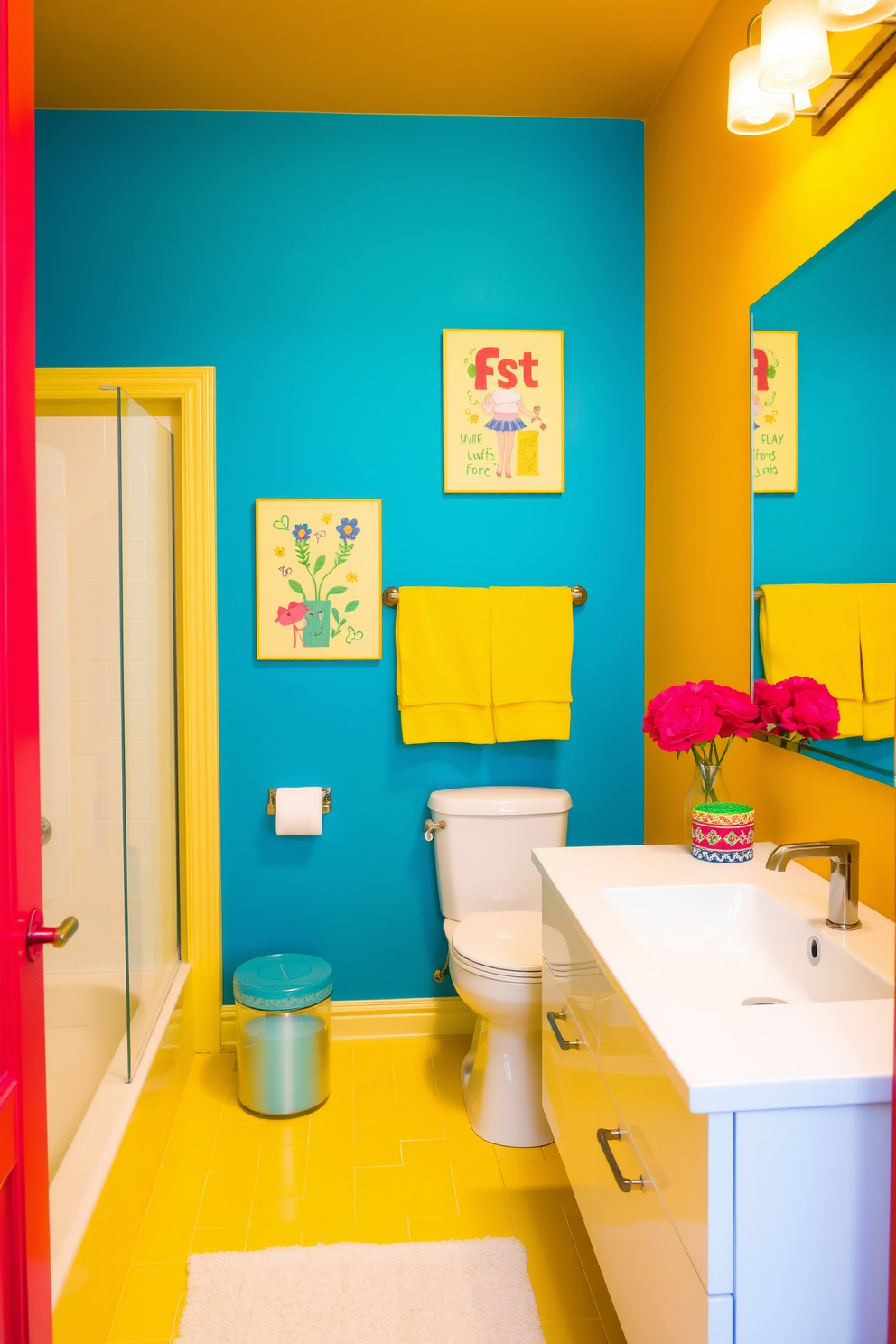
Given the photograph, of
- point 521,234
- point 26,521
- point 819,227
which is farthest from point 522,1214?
point 521,234

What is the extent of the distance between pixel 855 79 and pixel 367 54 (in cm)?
133

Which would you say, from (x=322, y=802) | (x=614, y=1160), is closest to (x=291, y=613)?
(x=322, y=802)

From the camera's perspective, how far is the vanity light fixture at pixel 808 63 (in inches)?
51.8

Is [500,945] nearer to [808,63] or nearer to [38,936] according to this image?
[38,936]

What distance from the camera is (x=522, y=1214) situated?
1.95 meters

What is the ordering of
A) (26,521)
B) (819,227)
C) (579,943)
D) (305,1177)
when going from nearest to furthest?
(26,521)
(579,943)
(819,227)
(305,1177)

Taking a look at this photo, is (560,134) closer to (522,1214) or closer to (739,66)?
(739,66)

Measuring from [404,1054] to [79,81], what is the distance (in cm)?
277

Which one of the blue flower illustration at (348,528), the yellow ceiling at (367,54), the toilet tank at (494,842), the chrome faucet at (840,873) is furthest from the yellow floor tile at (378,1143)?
the yellow ceiling at (367,54)

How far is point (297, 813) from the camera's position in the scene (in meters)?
2.55

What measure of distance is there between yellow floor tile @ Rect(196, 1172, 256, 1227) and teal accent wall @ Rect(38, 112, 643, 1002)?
0.65 meters

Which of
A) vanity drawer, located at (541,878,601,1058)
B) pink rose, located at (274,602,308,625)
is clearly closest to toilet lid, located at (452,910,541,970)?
vanity drawer, located at (541,878,601,1058)

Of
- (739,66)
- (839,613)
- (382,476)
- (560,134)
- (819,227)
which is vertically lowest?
(839,613)

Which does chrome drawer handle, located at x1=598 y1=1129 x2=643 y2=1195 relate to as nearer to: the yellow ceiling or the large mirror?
the large mirror
